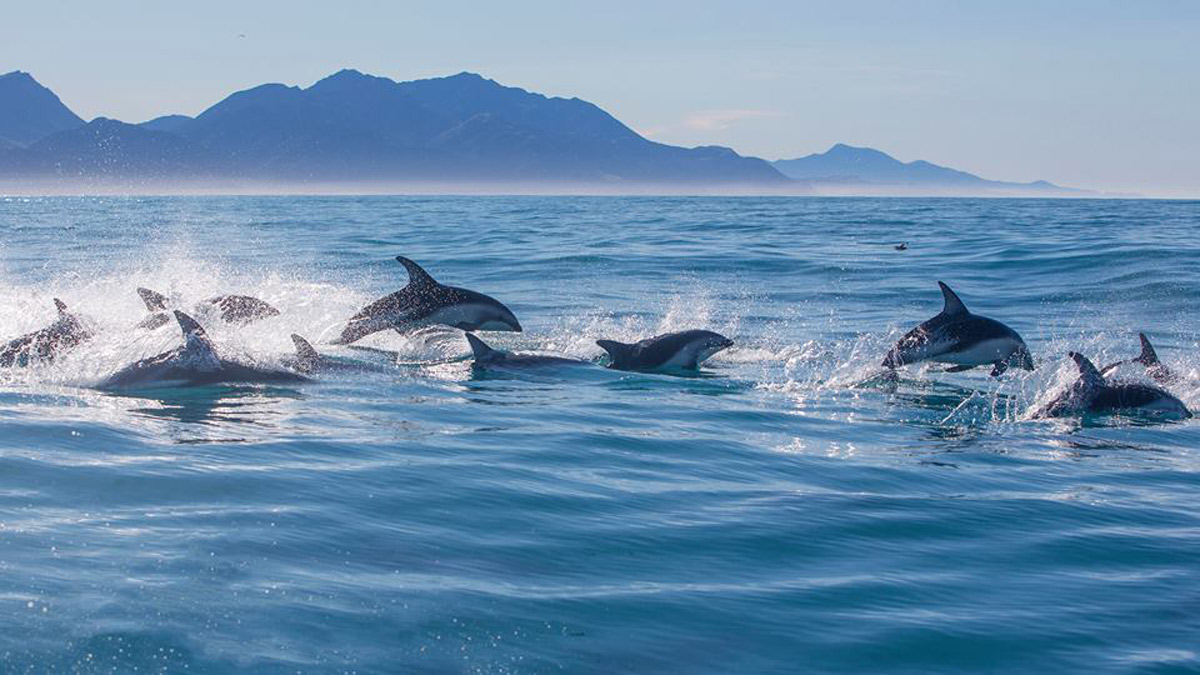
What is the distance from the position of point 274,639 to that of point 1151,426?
910 centimetres

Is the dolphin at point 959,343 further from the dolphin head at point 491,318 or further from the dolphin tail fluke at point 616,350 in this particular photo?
the dolphin head at point 491,318

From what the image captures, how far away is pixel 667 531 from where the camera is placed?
297 inches

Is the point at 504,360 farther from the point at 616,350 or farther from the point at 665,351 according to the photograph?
the point at 665,351

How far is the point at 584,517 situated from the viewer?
7.91 meters

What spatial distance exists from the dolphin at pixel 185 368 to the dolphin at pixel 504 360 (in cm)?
287

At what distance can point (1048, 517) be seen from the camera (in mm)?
8227

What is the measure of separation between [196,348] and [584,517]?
5.78 meters

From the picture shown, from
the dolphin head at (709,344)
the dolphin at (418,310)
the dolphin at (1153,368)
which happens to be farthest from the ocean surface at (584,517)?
the dolphin at (418,310)

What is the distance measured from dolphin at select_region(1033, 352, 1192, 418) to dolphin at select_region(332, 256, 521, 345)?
6.73 meters

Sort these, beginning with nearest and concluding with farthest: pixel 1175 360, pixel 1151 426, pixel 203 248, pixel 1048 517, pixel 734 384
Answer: pixel 1048 517, pixel 1151 426, pixel 734 384, pixel 1175 360, pixel 203 248

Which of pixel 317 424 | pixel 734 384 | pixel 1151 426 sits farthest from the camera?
pixel 734 384

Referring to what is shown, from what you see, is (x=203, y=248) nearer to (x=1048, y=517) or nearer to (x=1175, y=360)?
(x=1175, y=360)

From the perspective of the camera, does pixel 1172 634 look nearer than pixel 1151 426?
Yes

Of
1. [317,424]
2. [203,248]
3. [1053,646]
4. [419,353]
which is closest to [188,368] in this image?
[317,424]
